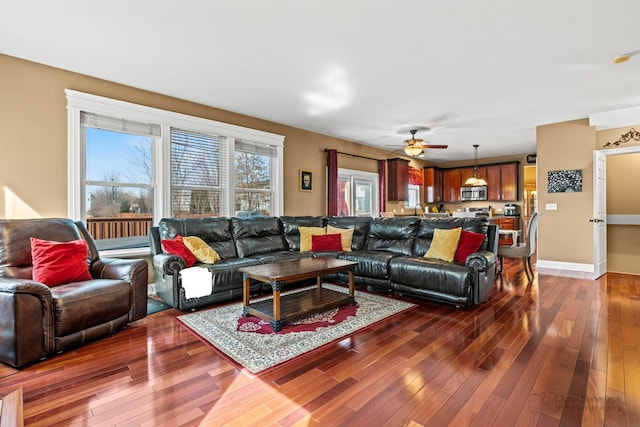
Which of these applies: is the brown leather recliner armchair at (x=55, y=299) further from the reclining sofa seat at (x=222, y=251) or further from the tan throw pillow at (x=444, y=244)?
the tan throw pillow at (x=444, y=244)

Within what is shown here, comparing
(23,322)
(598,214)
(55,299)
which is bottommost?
(23,322)

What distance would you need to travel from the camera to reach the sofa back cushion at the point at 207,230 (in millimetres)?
4008

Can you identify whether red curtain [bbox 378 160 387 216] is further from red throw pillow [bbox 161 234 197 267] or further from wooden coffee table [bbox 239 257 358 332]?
red throw pillow [bbox 161 234 197 267]

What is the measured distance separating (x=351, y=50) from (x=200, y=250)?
2.77 metres

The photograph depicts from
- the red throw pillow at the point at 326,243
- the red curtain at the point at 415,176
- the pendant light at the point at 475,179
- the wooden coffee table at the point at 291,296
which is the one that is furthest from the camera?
the red curtain at the point at 415,176

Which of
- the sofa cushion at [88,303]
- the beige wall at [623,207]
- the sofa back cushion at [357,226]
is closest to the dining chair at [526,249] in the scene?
the beige wall at [623,207]

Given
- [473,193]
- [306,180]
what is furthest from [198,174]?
[473,193]

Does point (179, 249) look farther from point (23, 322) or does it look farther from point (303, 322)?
point (303, 322)

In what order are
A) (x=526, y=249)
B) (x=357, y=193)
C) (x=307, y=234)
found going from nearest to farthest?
(x=526, y=249) < (x=307, y=234) < (x=357, y=193)

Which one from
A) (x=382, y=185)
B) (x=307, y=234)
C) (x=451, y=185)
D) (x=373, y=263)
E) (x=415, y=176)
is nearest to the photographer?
(x=373, y=263)

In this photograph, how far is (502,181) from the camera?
8852 millimetres

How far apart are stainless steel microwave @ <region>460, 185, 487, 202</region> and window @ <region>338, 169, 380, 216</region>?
3.27 metres

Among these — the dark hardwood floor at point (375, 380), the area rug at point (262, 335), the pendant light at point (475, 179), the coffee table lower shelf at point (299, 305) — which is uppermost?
the pendant light at point (475, 179)

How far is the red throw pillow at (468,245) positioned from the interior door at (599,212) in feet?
8.88
